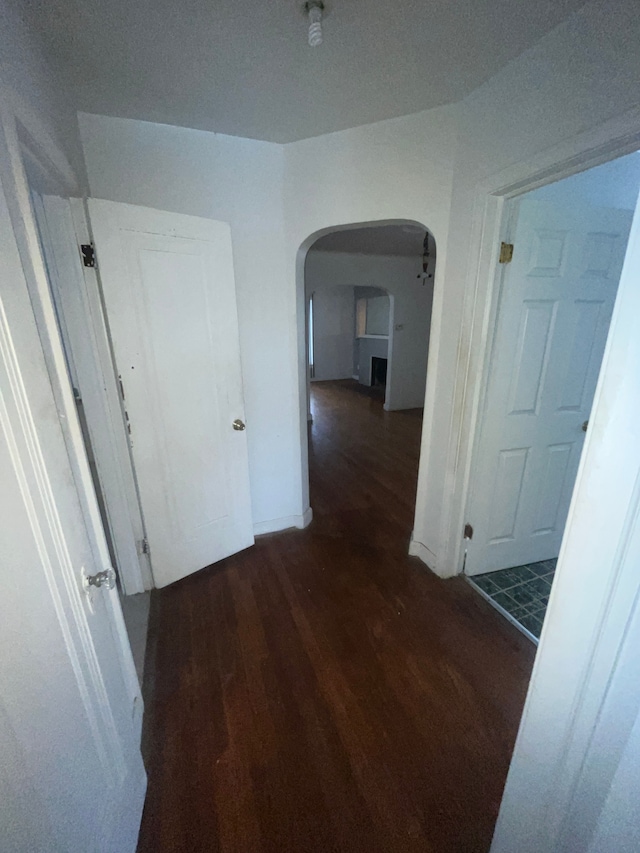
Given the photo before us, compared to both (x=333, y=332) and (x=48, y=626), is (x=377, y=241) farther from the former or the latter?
(x=48, y=626)

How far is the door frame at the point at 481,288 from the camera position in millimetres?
1069

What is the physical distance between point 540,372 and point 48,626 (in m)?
2.12

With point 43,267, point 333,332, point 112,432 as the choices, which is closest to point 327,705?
point 112,432

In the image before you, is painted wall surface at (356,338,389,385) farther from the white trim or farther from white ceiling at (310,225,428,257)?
the white trim

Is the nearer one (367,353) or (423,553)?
(423,553)

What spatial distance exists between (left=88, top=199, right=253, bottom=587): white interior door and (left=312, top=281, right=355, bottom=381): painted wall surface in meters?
6.80

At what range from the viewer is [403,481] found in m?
3.30

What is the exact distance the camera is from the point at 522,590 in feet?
6.37

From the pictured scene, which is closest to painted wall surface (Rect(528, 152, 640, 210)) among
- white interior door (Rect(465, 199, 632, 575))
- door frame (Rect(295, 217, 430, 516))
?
white interior door (Rect(465, 199, 632, 575))

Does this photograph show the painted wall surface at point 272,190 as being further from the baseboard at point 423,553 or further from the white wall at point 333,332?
the white wall at point 333,332

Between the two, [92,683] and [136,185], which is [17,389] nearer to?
[92,683]

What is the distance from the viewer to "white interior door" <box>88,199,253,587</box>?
155 cm

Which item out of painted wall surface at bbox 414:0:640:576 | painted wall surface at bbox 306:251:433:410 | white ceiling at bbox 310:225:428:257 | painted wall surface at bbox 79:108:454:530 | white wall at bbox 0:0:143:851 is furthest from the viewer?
painted wall surface at bbox 306:251:433:410

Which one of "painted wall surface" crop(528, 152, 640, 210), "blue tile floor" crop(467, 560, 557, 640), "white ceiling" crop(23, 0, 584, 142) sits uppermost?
"white ceiling" crop(23, 0, 584, 142)
